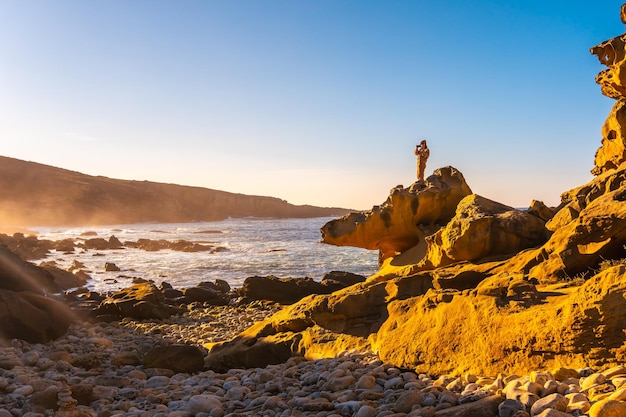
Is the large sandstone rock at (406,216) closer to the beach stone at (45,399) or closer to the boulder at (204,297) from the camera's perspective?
the boulder at (204,297)

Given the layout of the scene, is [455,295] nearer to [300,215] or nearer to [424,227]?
[424,227]

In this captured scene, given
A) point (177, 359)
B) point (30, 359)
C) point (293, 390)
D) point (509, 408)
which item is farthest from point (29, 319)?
point (509, 408)

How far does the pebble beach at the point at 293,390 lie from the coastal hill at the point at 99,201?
89.8 metres

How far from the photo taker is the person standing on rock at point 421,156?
1655 cm

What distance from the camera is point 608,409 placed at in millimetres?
3188

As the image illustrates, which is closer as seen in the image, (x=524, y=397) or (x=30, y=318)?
(x=524, y=397)

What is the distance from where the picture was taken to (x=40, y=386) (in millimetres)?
6250

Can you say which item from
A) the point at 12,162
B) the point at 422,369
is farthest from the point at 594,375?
the point at 12,162

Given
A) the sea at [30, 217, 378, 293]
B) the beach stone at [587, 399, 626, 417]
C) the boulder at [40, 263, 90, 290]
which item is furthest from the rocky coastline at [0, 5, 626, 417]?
the sea at [30, 217, 378, 293]

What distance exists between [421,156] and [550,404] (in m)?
13.7

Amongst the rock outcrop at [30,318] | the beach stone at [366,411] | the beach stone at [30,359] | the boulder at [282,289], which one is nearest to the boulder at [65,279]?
the boulder at [282,289]

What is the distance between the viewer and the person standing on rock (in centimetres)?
1655

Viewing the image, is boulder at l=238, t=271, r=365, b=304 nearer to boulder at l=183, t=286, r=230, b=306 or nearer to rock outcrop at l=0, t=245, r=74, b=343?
boulder at l=183, t=286, r=230, b=306

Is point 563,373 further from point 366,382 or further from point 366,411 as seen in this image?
point 366,382
